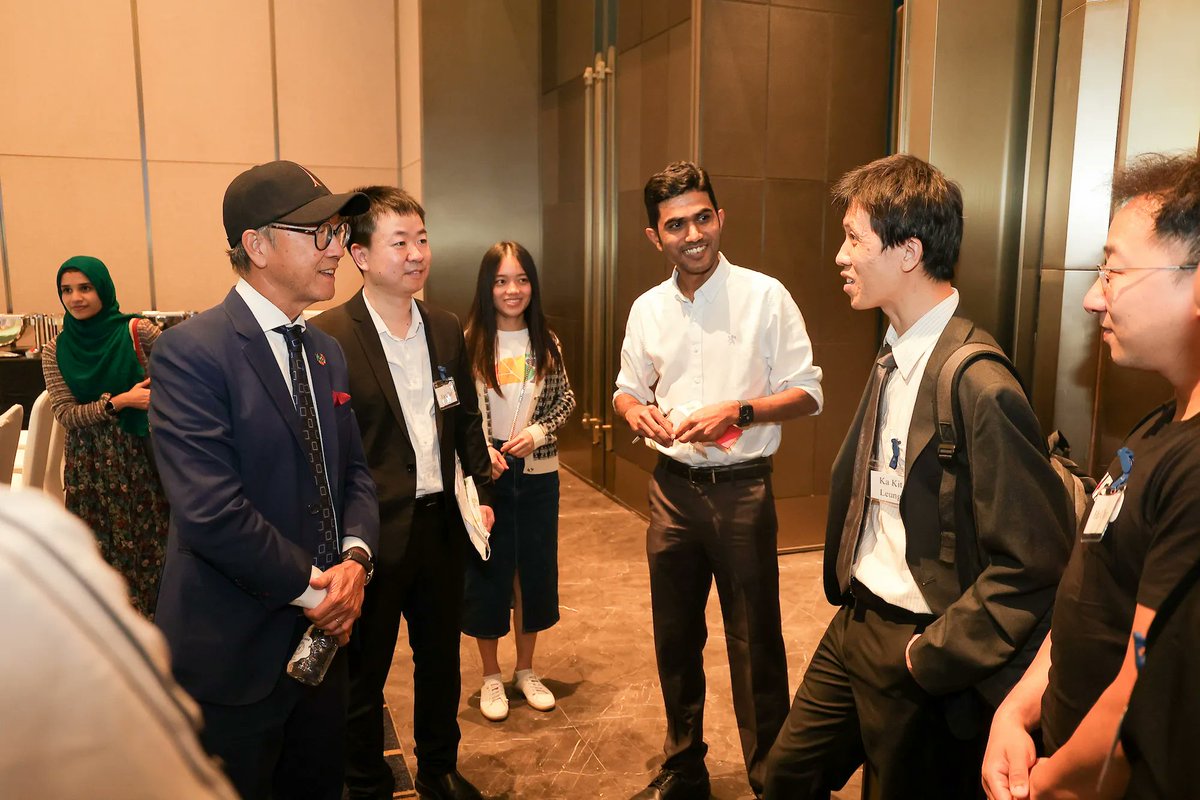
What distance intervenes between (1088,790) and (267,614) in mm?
1517

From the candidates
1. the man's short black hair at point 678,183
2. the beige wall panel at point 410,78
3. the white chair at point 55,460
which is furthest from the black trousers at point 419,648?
the beige wall panel at point 410,78

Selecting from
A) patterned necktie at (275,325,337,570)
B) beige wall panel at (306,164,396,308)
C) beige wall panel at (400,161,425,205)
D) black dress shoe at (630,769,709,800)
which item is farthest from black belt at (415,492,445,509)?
beige wall panel at (306,164,396,308)

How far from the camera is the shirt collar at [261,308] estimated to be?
1839 mm

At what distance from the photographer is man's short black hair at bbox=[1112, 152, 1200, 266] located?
3.81 feet

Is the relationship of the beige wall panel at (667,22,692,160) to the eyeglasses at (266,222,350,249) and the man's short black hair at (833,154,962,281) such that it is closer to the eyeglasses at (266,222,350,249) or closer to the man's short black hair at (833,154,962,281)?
the man's short black hair at (833,154,962,281)

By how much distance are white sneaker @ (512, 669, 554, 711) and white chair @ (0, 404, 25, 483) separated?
2.01 meters

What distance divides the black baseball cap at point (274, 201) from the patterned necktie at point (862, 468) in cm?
126

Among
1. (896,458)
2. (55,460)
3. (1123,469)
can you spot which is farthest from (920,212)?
(55,460)

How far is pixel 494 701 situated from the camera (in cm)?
322

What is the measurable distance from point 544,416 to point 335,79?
18.7 feet

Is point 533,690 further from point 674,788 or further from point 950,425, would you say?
point 950,425

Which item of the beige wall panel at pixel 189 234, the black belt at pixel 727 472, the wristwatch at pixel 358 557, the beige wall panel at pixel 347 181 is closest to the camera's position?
the wristwatch at pixel 358 557

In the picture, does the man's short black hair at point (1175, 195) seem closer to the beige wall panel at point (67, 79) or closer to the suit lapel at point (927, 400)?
the suit lapel at point (927, 400)

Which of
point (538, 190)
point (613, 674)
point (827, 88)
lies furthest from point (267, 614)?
point (538, 190)
